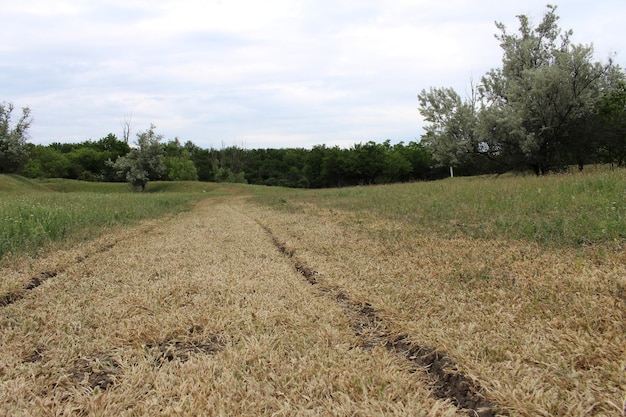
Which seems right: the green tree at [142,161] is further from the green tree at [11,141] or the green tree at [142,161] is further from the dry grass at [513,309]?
the dry grass at [513,309]

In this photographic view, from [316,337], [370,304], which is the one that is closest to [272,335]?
[316,337]

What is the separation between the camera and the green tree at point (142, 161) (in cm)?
4259

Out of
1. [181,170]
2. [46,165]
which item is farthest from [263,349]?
[46,165]

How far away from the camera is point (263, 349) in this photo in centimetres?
265

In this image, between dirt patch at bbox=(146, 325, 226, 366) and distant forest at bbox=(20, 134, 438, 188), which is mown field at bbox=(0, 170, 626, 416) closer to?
dirt patch at bbox=(146, 325, 226, 366)

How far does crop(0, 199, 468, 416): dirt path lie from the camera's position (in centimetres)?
207

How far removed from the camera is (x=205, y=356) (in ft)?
8.49

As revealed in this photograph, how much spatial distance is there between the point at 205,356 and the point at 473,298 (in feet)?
7.60

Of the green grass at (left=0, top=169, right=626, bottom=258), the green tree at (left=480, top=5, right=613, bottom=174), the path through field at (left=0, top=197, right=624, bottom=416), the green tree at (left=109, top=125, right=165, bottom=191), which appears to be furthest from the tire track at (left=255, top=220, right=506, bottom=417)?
the green tree at (left=109, top=125, right=165, bottom=191)

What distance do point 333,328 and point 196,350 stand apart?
3.36ft

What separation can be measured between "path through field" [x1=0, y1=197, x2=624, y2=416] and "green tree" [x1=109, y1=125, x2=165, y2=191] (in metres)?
41.1

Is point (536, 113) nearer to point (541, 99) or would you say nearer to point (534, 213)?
point (541, 99)

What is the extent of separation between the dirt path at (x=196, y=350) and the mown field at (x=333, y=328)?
0.01 metres

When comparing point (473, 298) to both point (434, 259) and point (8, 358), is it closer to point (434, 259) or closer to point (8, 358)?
point (434, 259)
